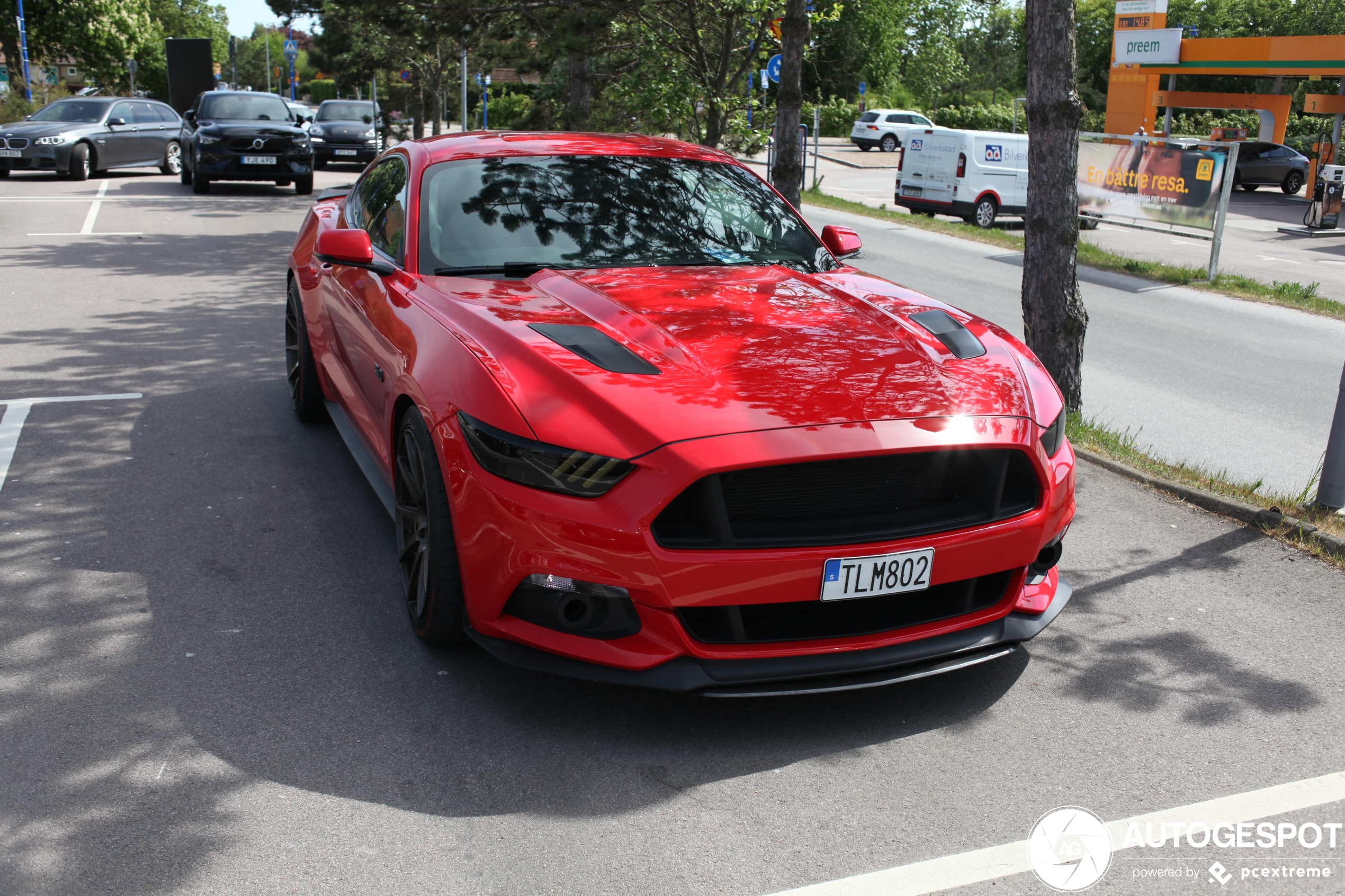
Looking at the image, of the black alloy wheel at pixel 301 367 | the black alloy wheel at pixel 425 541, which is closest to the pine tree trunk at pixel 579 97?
the black alloy wheel at pixel 301 367

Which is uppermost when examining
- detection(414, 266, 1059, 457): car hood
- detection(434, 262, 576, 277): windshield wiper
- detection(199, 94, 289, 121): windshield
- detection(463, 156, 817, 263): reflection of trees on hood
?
detection(199, 94, 289, 121): windshield

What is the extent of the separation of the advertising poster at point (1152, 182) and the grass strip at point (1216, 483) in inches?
434

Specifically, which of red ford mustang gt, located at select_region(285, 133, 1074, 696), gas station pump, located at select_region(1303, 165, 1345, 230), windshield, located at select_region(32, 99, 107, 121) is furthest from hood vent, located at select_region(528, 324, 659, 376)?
gas station pump, located at select_region(1303, 165, 1345, 230)

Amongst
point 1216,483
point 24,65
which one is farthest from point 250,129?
point 24,65

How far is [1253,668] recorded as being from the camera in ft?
12.9

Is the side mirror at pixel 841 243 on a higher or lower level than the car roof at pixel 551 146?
lower

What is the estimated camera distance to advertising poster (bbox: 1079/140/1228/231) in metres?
17.1

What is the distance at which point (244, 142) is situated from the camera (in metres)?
19.8

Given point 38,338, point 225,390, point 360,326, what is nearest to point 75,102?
point 38,338

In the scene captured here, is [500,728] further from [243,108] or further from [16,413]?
[243,108]

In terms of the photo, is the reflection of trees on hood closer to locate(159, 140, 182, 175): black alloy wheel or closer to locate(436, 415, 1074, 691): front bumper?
locate(436, 415, 1074, 691): front bumper

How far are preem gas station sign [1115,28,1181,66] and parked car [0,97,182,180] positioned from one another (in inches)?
1201

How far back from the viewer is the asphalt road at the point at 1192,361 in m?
7.54

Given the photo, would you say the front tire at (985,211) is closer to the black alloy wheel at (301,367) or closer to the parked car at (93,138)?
the parked car at (93,138)
